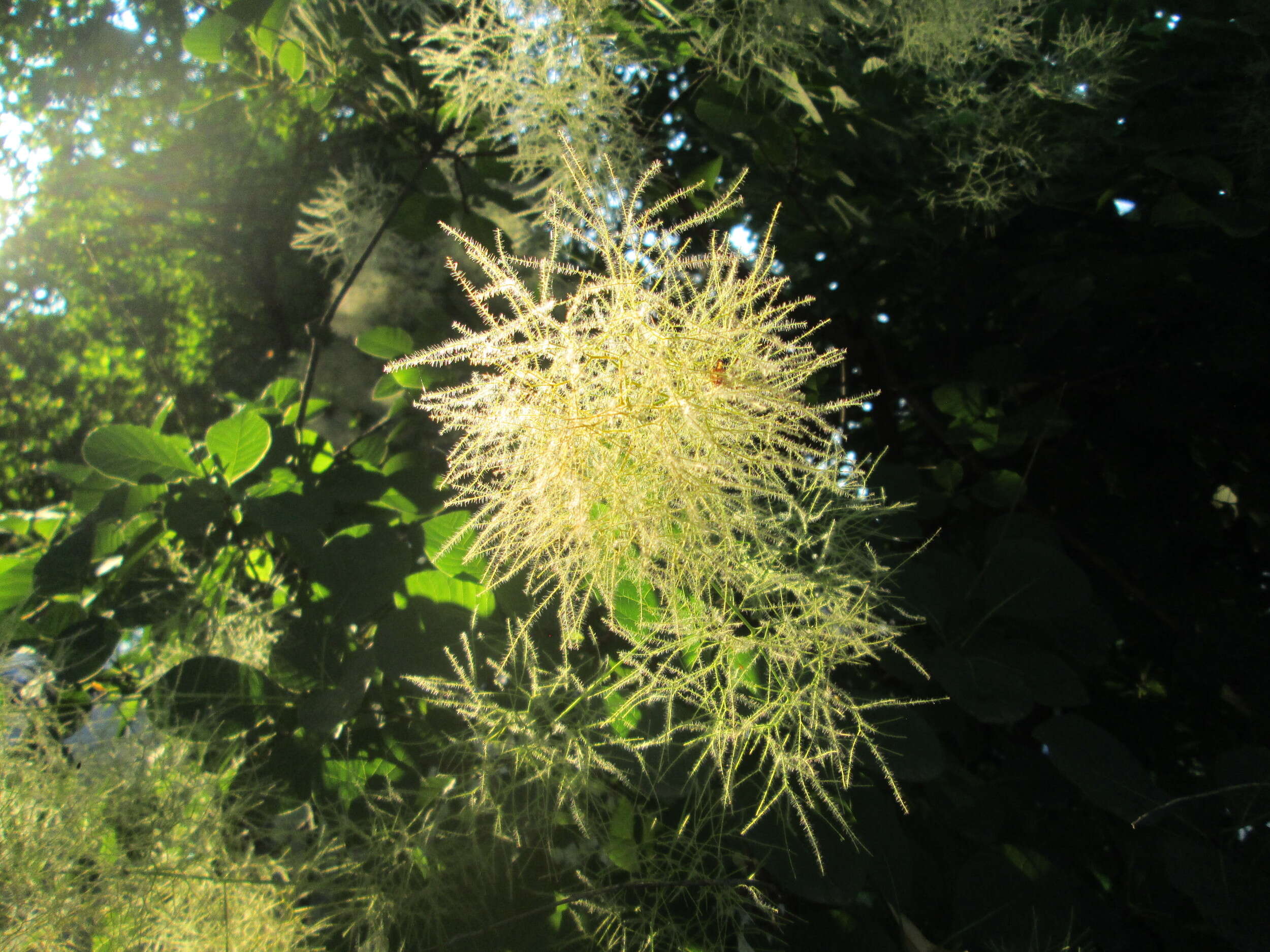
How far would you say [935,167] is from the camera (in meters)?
1.28

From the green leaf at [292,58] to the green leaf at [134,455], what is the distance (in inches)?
22.3

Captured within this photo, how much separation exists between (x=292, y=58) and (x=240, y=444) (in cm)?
58

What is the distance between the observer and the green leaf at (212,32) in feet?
3.13

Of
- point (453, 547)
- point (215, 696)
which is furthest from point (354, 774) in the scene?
point (453, 547)

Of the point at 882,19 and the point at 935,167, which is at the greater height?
the point at 882,19

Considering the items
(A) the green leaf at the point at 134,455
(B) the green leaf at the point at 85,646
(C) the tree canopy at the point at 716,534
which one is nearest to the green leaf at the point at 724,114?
(C) the tree canopy at the point at 716,534

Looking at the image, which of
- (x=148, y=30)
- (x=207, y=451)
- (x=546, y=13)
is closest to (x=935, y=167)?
(x=546, y=13)

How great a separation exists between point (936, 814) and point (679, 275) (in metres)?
0.74

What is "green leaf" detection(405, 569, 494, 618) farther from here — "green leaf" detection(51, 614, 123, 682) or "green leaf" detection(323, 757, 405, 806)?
"green leaf" detection(51, 614, 123, 682)

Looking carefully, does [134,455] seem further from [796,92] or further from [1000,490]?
[1000,490]

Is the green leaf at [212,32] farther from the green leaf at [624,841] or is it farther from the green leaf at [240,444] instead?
the green leaf at [624,841]

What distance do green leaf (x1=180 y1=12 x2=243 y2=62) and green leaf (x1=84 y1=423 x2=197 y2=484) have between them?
537mm

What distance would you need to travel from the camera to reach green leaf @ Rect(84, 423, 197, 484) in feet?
2.92

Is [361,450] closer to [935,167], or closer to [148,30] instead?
[935,167]
